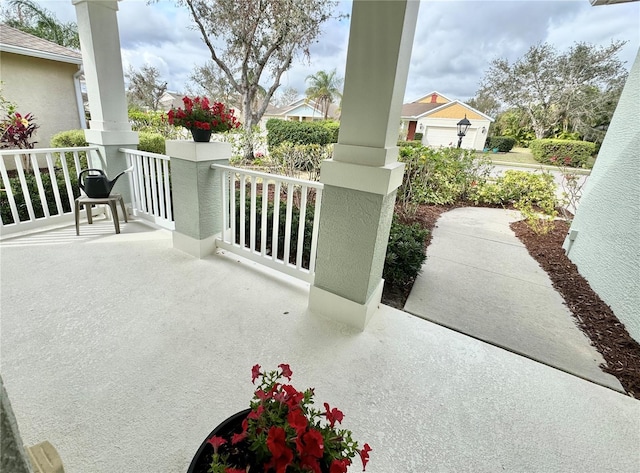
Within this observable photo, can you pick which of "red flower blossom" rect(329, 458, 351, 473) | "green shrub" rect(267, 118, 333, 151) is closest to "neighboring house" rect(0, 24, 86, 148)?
"green shrub" rect(267, 118, 333, 151)

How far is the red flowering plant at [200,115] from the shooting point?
264 centimetres

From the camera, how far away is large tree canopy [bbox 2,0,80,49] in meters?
12.7

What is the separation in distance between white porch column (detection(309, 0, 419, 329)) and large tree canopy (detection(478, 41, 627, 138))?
74.7 feet

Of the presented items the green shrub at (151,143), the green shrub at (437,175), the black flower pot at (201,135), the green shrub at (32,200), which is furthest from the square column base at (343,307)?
the green shrub at (151,143)

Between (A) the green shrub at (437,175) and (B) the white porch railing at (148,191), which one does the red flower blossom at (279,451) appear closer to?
(B) the white porch railing at (148,191)

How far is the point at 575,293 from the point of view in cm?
299

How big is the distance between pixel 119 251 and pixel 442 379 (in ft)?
10.5

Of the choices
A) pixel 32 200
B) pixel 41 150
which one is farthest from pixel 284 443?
pixel 32 200

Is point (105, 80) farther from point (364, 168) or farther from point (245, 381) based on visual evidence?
point (245, 381)

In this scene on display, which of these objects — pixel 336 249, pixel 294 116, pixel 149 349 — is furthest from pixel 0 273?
pixel 294 116

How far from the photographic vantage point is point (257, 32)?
912 cm

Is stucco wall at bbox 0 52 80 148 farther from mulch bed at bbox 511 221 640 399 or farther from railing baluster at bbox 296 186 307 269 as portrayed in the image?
mulch bed at bbox 511 221 640 399

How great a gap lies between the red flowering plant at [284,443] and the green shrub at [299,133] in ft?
34.9

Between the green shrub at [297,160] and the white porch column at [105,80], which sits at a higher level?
the white porch column at [105,80]
